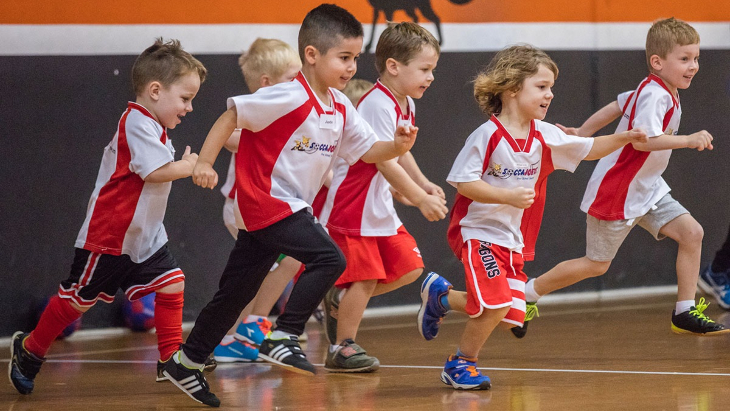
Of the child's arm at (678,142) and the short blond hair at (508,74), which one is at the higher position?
the short blond hair at (508,74)

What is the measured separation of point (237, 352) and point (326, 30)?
178cm

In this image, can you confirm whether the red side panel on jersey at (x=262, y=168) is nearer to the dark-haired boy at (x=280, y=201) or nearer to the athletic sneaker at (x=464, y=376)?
the dark-haired boy at (x=280, y=201)

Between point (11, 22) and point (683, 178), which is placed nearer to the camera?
point (11, 22)

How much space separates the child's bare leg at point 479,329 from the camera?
3848 millimetres

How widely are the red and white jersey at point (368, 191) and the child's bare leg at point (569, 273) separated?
1.01 meters

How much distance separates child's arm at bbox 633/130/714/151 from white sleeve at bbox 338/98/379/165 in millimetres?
1288

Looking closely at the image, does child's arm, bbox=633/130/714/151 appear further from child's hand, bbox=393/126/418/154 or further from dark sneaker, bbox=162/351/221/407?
dark sneaker, bbox=162/351/221/407

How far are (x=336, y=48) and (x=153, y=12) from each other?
244cm

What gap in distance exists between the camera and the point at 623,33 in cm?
724

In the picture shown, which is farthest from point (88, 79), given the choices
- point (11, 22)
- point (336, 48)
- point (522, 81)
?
point (522, 81)

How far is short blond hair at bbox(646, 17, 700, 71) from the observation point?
4.99m

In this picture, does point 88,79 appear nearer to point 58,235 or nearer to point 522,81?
point 58,235

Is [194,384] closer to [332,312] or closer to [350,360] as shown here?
[350,360]

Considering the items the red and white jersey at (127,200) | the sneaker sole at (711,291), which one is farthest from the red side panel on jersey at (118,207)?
the sneaker sole at (711,291)
